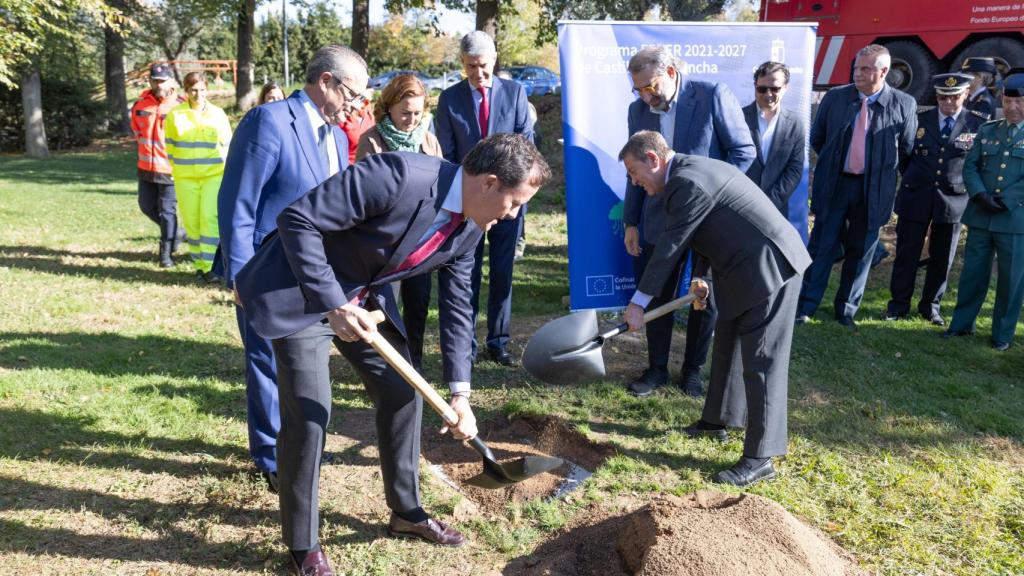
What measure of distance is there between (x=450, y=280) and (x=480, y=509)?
1257 mm

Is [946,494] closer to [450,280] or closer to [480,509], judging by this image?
[480,509]

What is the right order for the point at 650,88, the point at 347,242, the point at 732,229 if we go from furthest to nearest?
the point at 650,88, the point at 732,229, the point at 347,242

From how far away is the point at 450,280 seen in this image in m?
3.27

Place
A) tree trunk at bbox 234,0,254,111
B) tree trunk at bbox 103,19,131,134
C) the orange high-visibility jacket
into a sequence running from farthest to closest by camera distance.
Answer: tree trunk at bbox 103,19,131,134 → tree trunk at bbox 234,0,254,111 → the orange high-visibility jacket

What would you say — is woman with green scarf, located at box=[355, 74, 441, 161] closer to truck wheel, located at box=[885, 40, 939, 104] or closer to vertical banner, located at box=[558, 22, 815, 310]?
vertical banner, located at box=[558, 22, 815, 310]

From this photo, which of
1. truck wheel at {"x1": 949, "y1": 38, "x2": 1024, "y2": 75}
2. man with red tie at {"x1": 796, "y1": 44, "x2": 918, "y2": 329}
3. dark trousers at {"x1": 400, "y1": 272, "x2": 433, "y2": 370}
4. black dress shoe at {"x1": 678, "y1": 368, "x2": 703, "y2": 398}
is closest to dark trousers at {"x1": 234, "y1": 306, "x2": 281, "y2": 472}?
dark trousers at {"x1": 400, "y1": 272, "x2": 433, "y2": 370}

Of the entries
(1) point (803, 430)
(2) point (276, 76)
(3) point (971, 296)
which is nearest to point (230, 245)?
(1) point (803, 430)

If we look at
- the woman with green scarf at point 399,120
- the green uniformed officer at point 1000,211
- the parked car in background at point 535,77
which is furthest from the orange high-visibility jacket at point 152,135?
the parked car in background at point 535,77

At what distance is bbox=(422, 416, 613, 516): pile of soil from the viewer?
397cm

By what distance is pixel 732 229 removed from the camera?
153 inches

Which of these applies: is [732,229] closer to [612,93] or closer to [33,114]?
[612,93]

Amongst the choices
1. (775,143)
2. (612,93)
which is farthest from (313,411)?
(775,143)

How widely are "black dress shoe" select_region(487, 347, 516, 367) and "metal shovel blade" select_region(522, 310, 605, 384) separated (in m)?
1.09

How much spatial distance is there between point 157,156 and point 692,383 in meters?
6.01
